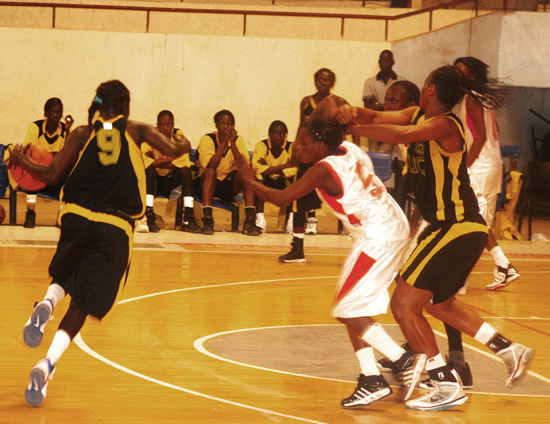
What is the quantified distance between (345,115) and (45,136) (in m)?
7.61

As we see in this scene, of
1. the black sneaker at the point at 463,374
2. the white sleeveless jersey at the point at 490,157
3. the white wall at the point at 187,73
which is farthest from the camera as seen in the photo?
the white wall at the point at 187,73

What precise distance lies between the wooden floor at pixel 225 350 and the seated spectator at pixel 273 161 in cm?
190

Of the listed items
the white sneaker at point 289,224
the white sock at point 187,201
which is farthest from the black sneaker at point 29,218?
the white sneaker at point 289,224


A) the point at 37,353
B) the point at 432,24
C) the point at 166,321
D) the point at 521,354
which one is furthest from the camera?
the point at 432,24

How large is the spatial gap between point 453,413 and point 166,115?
299 inches

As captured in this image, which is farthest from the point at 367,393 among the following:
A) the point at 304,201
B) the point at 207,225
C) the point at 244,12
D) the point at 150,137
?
the point at 244,12

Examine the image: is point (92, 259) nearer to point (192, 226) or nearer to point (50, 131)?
point (192, 226)

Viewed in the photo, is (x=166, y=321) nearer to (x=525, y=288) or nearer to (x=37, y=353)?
(x=37, y=353)

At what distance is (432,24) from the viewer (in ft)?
50.5

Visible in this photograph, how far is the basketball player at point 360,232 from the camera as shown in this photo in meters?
4.47

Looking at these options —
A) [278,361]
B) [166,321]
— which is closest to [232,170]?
[166,321]

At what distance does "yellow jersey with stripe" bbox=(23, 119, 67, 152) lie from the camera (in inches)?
449

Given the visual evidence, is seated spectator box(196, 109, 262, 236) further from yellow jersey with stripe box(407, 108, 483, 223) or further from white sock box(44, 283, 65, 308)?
white sock box(44, 283, 65, 308)

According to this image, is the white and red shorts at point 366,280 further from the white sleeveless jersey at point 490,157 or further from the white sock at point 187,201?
the white sock at point 187,201
